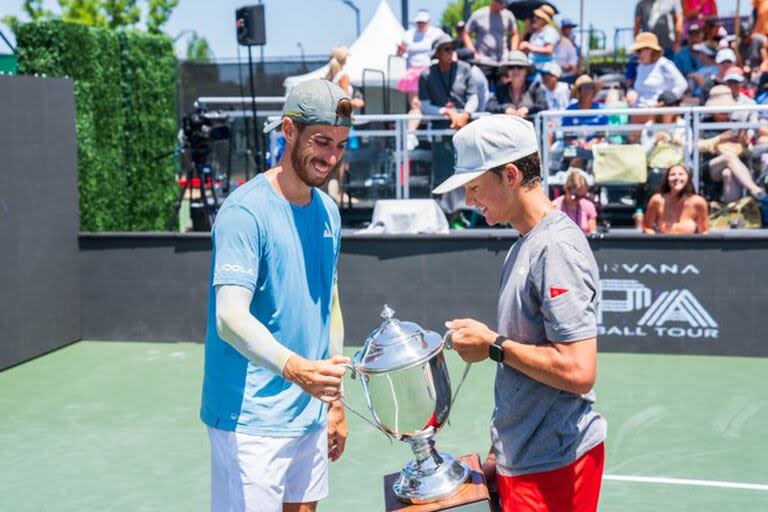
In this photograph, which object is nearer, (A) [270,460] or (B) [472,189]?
(B) [472,189]

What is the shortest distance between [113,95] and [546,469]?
903cm

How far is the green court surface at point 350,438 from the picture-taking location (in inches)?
232

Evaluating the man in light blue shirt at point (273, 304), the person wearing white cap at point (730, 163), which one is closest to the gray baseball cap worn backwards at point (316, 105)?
the man in light blue shirt at point (273, 304)

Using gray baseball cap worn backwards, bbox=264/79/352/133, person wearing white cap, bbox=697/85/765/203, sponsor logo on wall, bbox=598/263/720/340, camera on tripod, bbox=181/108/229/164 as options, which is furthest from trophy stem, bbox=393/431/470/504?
camera on tripod, bbox=181/108/229/164

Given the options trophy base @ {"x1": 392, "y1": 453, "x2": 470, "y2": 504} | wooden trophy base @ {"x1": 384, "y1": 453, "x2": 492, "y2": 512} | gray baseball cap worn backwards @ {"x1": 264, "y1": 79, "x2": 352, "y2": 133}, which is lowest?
wooden trophy base @ {"x1": 384, "y1": 453, "x2": 492, "y2": 512}

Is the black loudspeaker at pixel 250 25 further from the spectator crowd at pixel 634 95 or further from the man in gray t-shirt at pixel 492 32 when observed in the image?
the man in gray t-shirt at pixel 492 32

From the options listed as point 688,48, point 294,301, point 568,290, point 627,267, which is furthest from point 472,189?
point 688,48

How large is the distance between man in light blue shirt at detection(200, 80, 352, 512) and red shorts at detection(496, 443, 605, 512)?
670 millimetres

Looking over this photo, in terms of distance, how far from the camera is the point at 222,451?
11.6 ft

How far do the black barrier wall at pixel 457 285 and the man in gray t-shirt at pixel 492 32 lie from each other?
12.0ft

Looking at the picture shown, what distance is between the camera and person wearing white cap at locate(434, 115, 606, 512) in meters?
2.85

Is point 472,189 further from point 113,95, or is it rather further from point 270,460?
point 113,95

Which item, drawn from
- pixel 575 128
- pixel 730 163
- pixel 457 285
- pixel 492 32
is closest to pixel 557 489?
pixel 457 285

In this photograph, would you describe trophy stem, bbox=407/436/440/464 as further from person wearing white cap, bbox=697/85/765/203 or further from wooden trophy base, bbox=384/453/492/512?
person wearing white cap, bbox=697/85/765/203
